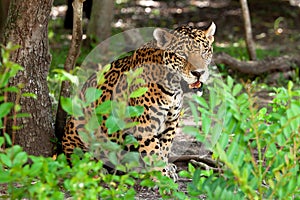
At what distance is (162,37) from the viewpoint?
628 centimetres

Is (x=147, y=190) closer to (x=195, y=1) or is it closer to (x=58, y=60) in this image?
(x=58, y=60)

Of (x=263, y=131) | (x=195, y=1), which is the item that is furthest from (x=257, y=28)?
(x=263, y=131)

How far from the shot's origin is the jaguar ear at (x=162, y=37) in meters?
6.23

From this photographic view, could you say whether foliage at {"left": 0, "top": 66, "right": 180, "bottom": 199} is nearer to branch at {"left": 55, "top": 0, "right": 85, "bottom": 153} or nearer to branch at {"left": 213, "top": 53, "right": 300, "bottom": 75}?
branch at {"left": 55, "top": 0, "right": 85, "bottom": 153}

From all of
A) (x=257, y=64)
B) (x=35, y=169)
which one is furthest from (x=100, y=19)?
(x=35, y=169)

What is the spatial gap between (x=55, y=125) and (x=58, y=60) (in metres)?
4.90

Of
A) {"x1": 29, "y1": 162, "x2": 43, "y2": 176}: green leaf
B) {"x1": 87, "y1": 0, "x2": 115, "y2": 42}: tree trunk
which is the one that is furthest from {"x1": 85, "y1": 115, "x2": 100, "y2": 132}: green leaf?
{"x1": 87, "y1": 0, "x2": 115, "y2": 42}: tree trunk

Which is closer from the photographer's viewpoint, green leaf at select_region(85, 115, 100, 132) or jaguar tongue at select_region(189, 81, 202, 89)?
green leaf at select_region(85, 115, 100, 132)

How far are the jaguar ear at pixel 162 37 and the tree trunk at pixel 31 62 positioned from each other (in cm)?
100

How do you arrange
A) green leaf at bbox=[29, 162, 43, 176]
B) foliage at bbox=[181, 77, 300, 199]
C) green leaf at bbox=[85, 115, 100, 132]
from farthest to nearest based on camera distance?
green leaf at bbox=[85, 115, 100, 132] → foliage at bbox=[181, 77, 300, 199] → green leaf at bbox=[29, 162, 43, 176]

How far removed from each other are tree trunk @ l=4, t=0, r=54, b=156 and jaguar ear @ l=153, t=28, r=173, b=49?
1004 mm

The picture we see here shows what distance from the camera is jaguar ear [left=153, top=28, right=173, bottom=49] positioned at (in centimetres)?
623

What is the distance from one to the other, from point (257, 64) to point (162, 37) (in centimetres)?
497

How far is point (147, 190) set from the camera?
621cm
